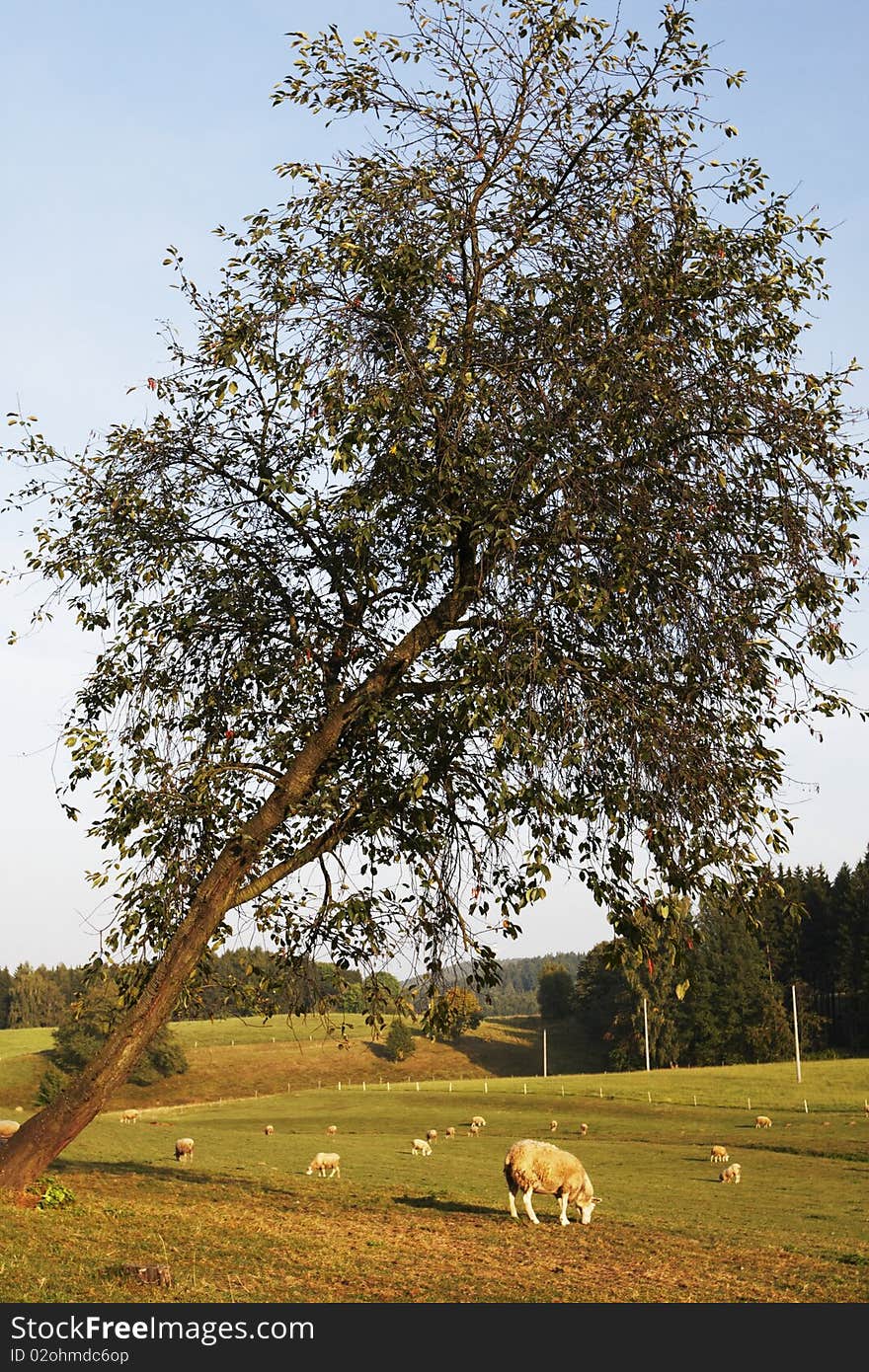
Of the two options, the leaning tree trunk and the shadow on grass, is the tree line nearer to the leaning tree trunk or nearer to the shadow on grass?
the shadow on grass

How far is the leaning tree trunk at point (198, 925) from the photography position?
53.9 feet

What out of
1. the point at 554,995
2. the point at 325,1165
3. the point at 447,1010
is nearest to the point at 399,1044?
the point at 554,995

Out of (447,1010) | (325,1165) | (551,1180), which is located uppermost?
(447,1010)

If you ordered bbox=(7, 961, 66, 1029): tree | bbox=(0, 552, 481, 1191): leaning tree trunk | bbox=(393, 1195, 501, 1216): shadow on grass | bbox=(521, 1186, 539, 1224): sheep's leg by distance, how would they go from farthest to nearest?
1. bbox=(7, 961, 66, 1029): tree
2. bbox=(393, 1195, 501, 1216): shadow on grass
3. bbox=(521, 1186, 539, 1224): sheep's leg
4. bbox=(0, 552, 481, 1191): leaning tree trunk

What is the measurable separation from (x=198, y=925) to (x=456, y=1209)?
32.1ft

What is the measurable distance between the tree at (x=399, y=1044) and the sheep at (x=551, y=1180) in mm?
87205

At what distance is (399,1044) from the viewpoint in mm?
110688

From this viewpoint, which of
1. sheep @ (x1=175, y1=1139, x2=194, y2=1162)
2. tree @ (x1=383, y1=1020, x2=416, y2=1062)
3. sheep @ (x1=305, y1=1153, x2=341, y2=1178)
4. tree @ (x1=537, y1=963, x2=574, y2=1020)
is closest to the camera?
sheep @ (x1=305, y1=1153, x2=341, y2=1178)

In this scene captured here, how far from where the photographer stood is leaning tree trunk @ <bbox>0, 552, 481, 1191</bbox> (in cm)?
1642

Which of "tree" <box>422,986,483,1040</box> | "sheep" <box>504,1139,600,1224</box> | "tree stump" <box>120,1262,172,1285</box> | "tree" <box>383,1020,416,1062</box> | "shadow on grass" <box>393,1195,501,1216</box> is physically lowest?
"tree" <box>383,1020,416,1062</box>

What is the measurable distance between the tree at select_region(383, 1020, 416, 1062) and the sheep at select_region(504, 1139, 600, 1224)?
87.2 m

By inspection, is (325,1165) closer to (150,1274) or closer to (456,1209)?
(456,1209)

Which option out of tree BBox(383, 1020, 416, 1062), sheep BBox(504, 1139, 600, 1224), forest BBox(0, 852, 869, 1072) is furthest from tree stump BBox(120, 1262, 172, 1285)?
tree BBox(383, 1020, 416, 1062)

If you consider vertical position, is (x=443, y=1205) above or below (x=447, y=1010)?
below
